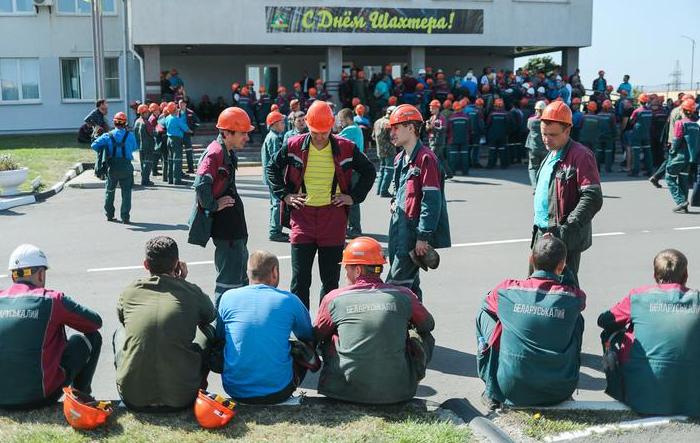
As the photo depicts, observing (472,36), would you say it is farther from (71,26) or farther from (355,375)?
(355,375)

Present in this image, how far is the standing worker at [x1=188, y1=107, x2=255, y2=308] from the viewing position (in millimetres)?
6512

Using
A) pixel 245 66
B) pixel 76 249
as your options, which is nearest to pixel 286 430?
pixel 76 249

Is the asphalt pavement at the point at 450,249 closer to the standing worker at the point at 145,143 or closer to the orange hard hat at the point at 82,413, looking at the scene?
the standing worker at the point at 145,143

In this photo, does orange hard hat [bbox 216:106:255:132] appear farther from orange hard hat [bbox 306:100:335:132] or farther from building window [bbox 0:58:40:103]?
building window [bbox 0:58:40:103]

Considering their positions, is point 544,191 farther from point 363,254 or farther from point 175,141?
point 175,141

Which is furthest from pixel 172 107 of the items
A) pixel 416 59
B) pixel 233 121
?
pixel 233 121

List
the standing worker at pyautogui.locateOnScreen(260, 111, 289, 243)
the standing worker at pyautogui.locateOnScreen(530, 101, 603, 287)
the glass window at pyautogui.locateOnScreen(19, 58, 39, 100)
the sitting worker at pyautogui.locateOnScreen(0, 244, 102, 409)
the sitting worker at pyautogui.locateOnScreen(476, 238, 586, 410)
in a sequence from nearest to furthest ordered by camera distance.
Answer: the sitting worker at pyautogui.locateOnScreen(0, 244, 102, 409)
the sitting worker at pyautogui.locateOnScreen(476, 238, 586, 410)
the standing worker at pyautogui.locateOnScreen(530, 101, 603, 287)
the standing worker at pyautogui.locateOnScreen(260, 111, 289, 243)
the glass window at pyautogui.locateOnScreen(19, 58, 39, 100)

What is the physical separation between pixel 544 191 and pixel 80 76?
3059cm

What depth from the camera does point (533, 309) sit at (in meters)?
4.91

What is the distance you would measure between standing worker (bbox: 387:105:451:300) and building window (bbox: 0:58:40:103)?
3023 centimetres

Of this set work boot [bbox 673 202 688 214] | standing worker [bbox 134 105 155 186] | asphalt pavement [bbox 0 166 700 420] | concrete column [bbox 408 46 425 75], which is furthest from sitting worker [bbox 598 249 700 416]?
concrete column [bbox 408 46 425 75]

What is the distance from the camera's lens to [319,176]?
675 cm

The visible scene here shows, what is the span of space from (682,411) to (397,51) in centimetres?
2947

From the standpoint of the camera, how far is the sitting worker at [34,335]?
477cm
